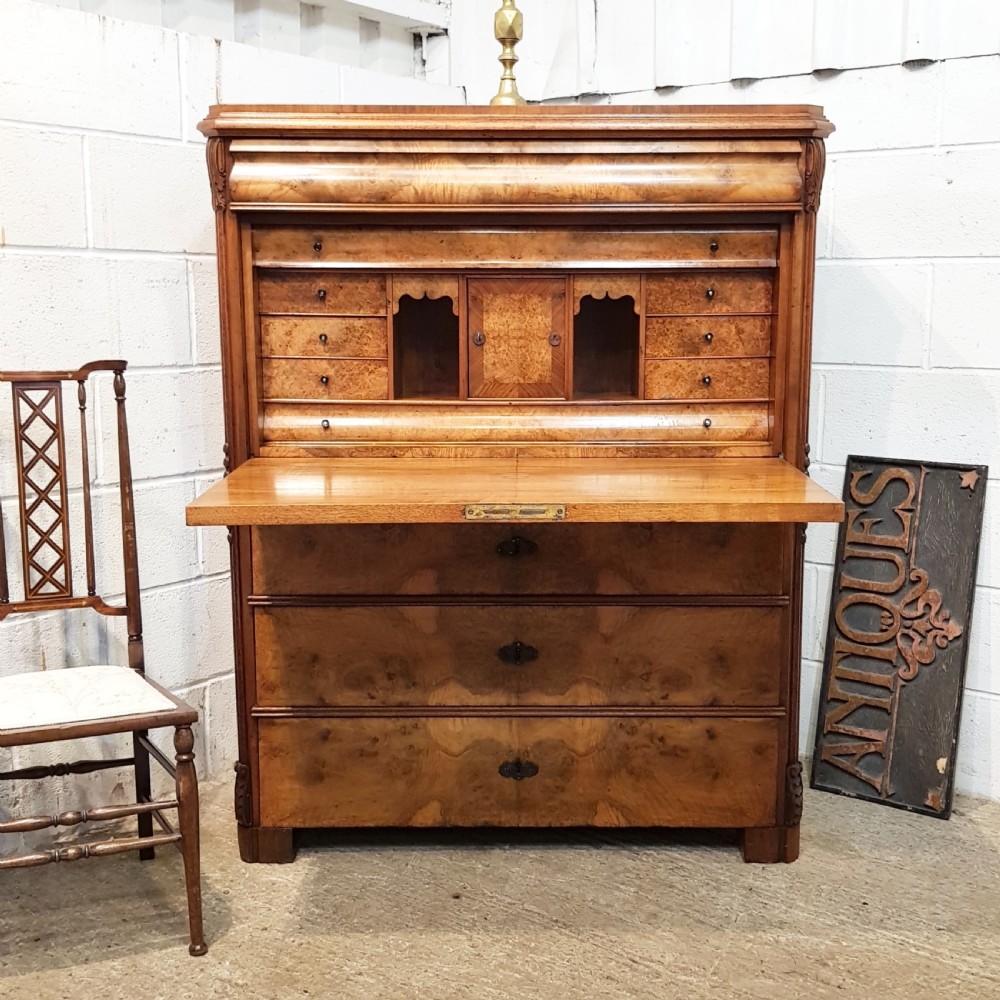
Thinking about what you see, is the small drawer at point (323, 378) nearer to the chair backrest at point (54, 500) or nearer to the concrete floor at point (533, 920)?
the chair backrest at point (54, 500)

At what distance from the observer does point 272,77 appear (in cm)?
306

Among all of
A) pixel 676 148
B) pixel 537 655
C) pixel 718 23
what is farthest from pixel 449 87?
pixel 537 655

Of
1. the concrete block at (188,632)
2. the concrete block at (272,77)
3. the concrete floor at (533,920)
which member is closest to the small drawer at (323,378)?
the concrete block at (188,632)

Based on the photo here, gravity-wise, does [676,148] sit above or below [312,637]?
above

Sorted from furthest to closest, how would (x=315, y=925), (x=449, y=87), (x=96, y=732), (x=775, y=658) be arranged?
(x=449, y=87) → (x=775, y=658) → (x=315, y=925) → (x=96, y=732)

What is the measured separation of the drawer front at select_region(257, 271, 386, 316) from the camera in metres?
2.60

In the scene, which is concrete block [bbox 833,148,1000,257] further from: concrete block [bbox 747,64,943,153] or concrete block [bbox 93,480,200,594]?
concrete block [bbox 93,480,200,594]

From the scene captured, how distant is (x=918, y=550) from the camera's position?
307 cm

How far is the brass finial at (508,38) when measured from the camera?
8.97 feet

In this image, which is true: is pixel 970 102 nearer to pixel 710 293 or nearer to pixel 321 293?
pixel 710 293

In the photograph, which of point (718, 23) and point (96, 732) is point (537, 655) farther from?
point (718, 23)

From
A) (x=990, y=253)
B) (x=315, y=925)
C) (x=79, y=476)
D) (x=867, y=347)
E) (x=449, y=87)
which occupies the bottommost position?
(x=315, y=925)

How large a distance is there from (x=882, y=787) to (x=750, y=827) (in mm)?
556

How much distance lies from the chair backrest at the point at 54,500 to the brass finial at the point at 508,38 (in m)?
1.12
